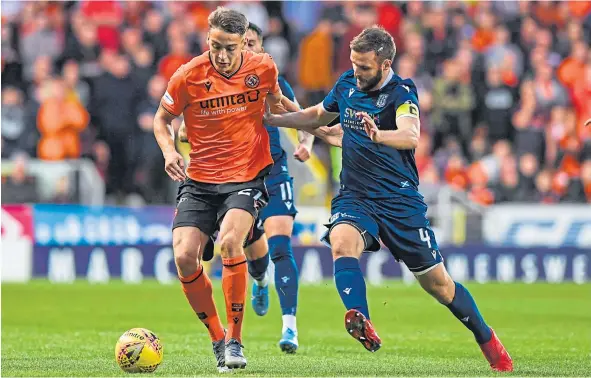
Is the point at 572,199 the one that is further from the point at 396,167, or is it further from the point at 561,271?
the point at 396,167

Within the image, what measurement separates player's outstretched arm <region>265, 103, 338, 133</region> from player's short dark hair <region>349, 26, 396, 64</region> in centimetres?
99

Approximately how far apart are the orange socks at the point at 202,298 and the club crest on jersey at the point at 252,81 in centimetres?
144

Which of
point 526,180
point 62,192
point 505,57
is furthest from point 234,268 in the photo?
point 505,57

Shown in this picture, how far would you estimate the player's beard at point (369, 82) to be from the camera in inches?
387

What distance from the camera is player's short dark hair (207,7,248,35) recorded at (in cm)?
981

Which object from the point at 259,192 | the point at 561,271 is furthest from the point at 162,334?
the point at 561,271

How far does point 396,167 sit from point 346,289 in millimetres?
1040

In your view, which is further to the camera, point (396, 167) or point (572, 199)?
point (572, 199)

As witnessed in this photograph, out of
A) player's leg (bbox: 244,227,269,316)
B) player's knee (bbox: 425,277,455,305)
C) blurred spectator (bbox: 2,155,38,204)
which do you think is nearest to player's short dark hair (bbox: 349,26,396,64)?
player's knee (bbox: 425,277,455,305)

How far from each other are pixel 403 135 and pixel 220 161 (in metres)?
1.53

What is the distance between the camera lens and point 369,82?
986cm

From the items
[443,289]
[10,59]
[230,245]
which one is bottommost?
[443,289]

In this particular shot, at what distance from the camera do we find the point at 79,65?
918 inches

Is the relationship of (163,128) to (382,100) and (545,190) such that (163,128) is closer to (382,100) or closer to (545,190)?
(382,100)
